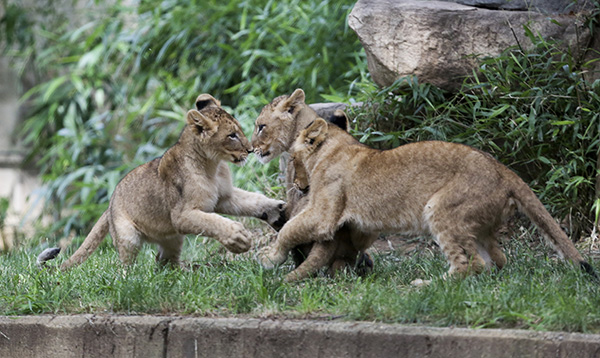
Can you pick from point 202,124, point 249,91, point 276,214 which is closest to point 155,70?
point 249,91

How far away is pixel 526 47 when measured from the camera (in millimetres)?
6637

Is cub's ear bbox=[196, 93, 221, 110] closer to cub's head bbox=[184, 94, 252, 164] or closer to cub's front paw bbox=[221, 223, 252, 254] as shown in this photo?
cub's head bbox=[184, 94, 252, 164]

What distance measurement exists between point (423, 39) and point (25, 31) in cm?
912

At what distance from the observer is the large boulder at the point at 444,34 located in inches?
262

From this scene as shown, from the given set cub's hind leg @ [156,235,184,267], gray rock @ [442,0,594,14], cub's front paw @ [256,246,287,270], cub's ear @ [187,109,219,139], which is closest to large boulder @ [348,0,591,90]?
gray rock @ [442,0,594,14]

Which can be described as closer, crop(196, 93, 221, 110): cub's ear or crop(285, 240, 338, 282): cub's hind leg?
crop(285, 240, 338, 282): cub's hind leg

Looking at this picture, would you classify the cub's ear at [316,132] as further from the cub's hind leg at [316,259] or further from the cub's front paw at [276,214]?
the cub's hind leg at [316,259]

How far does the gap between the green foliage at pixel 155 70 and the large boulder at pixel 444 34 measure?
1214mm

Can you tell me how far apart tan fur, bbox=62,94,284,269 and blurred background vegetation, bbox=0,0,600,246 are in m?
1.49

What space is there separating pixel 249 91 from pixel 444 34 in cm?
424

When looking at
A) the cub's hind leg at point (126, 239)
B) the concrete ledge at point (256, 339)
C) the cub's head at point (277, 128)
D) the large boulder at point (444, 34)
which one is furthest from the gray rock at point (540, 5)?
the concrete ledge at point (256, 339)

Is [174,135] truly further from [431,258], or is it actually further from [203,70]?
[431,258]

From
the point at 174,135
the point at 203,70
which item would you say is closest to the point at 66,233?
the point at 174,135

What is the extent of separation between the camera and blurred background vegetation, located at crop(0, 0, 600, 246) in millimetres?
6473
